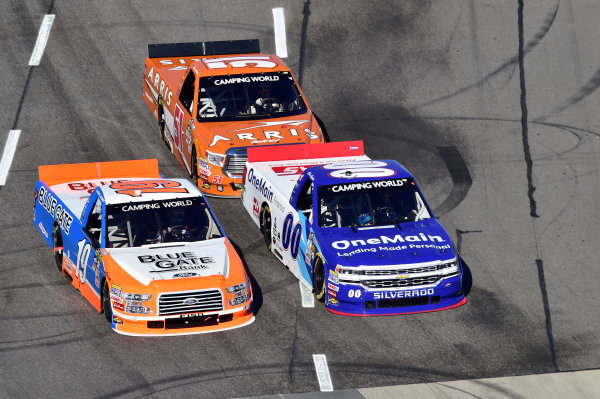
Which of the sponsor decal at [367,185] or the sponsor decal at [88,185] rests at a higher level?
the sponsor decal at [367,185]

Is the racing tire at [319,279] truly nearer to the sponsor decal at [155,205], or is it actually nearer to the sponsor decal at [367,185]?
A: the sponsor decal at [367,185]

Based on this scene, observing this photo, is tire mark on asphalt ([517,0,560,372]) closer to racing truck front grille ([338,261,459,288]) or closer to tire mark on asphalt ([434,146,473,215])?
tire mark on asphalt ([434,146,473,215])

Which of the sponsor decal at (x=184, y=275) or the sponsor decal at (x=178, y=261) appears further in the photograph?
the sponsor decal at (x=178, y=261)

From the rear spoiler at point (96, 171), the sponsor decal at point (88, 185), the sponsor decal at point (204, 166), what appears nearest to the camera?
the sponsor decal at point (88, 185)

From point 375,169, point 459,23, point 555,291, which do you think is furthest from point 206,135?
point 459,23

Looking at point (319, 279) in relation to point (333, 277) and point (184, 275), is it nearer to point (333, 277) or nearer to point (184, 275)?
point (333, 277)

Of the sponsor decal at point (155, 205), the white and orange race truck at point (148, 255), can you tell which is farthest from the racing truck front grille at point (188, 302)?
the sponsor decal at point (155, 205)

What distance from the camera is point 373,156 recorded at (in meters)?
21.5

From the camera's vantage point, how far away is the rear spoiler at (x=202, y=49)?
22797 mm

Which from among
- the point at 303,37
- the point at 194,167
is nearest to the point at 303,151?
A: the point at 194,167

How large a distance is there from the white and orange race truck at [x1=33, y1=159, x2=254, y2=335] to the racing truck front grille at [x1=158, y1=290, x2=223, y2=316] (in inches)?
0.5

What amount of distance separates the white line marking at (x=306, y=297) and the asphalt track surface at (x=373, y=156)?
10 cm

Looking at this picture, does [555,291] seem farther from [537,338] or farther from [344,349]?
[344,349]

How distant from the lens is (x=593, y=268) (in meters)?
17.6
